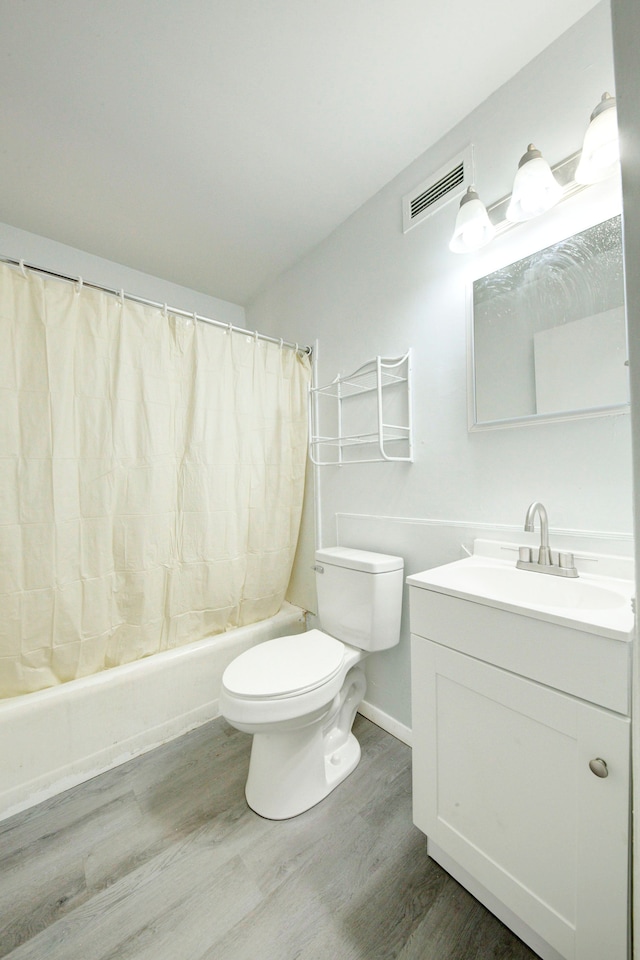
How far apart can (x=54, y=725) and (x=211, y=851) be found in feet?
2.30

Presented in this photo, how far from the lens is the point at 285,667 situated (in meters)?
1.24

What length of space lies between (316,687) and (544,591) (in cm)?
73

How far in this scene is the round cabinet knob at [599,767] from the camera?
2.16 ft

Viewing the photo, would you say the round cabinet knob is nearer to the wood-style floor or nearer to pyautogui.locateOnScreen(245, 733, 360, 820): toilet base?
the wood-style floor

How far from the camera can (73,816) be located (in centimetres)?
122

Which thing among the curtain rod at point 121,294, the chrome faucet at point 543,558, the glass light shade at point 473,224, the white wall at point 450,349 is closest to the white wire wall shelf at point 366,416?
the white wall at point 450,349

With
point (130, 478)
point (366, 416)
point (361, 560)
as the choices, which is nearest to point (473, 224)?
point (366, 416)

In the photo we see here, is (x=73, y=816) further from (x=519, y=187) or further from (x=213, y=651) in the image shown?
(x=519, y=187)

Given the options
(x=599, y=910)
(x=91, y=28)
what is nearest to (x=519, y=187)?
(x=91, y=28)

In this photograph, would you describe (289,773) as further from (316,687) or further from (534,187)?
(534,187)

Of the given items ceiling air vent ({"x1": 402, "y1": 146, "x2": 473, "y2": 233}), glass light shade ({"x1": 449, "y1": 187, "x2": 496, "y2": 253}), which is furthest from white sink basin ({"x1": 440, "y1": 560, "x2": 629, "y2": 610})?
ceiling air vent ({"x1": 402, "y1": 146, "x2": 473, "y2": 233})

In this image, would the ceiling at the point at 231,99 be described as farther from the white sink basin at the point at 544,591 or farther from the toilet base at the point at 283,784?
the toilet base at the point at 283,784

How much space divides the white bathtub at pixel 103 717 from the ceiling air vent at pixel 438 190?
1966mm

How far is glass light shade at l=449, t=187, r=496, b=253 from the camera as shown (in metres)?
1.12
